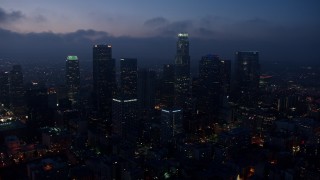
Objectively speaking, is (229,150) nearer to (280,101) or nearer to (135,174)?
(135,174)

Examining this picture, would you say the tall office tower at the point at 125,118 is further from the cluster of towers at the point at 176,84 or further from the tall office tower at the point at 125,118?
the cluster of towers at the point at 176,84

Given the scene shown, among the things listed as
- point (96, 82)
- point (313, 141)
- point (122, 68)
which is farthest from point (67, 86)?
point (313, 141)

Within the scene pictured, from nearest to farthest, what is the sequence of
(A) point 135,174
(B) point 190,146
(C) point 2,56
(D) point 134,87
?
(A) point 135,174, (B) point 190,146, (D) point 134,87, (C) point 2,56

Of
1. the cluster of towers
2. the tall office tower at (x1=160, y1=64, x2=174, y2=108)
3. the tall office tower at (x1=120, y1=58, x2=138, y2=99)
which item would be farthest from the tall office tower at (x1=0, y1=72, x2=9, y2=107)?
the tall office tower at (x1=160, y1=64, x2=174, y2=108)

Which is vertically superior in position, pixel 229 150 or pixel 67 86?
pixel 67 86

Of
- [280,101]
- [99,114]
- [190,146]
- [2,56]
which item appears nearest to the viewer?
[190,146]

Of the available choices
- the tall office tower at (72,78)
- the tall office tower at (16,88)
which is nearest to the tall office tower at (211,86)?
the tall office tower at (72,78)
